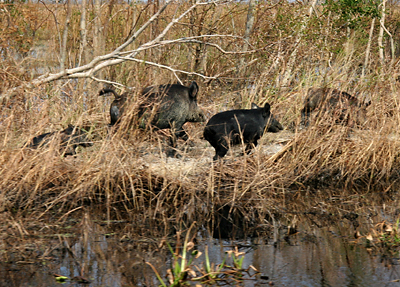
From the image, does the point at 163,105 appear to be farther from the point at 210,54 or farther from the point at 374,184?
the point at 210,54

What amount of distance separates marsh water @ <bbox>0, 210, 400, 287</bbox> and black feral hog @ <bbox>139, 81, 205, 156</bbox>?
6.07 feet

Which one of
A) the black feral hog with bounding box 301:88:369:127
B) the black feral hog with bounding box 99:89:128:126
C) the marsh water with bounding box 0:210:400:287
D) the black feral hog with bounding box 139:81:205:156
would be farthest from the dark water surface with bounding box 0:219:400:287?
the black feral hog with bounding box 301:88:369:127

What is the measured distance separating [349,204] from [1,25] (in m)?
7.39

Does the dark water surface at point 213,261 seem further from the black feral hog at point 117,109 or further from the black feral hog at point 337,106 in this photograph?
the black feral hog at point 337,106

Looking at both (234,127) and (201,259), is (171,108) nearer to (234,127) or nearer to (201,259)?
(234,127)

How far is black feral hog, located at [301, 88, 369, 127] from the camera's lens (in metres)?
7.64

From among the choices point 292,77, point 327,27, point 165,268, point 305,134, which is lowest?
point 165,268

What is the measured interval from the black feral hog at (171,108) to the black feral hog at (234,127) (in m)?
0.60

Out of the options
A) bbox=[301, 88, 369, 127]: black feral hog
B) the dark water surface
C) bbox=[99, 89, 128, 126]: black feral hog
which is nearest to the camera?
the dark water surface

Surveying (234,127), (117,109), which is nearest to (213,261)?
(234,127)

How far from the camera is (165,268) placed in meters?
4.49

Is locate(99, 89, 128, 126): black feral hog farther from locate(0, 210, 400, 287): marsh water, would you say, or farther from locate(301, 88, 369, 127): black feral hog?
locate(301, 88, 369, 127): black feral hog

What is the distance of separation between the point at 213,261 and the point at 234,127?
2.34 metres

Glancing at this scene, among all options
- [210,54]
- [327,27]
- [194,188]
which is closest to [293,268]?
[194,188]
